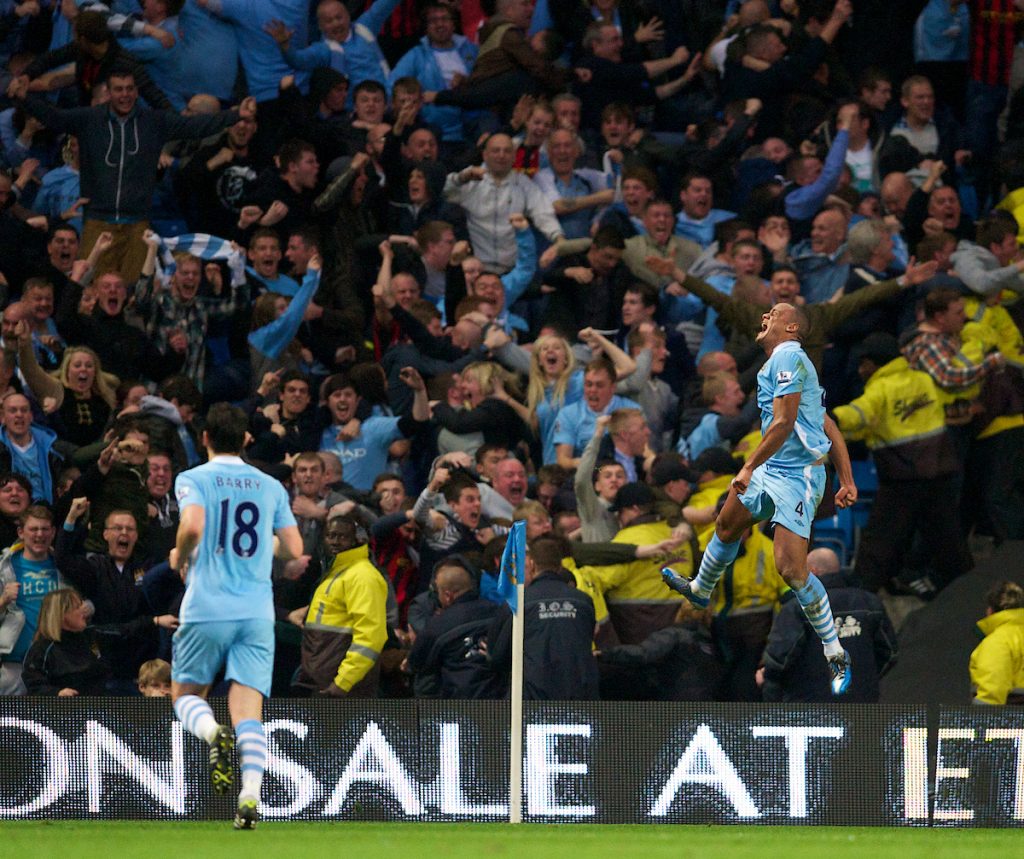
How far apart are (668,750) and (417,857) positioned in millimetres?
2525

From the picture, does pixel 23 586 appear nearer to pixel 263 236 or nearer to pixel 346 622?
pixel 346 622

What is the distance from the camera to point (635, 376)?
15.1 meters

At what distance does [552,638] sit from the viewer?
1219 centimetres

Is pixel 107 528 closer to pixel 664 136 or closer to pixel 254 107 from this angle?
pixel 254 107

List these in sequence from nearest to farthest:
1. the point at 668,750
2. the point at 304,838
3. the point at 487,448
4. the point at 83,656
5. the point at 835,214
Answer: the point at 304,838
the point at 668,750
the point at 83,656
the point at 487,448
the point at 835,214

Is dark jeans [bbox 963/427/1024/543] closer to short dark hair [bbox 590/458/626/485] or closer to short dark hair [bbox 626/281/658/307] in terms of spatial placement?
short dark hair [bbox 626/281/658/307]

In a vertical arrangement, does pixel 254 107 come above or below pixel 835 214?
above

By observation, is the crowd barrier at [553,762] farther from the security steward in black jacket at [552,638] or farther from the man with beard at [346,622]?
the man with beard at [346,622]

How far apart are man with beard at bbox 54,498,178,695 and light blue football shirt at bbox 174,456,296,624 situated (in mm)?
3094

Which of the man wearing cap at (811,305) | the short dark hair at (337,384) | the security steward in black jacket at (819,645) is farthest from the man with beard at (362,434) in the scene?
the security steward in black jacket at (819,645)

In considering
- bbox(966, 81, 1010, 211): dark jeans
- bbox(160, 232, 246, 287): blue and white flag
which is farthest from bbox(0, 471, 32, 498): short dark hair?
bbox(966, 81, 1010, 211): dark jeans

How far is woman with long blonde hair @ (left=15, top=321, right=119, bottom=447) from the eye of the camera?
14.7 metres

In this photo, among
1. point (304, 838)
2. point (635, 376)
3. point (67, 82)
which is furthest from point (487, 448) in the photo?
point (67, 82)

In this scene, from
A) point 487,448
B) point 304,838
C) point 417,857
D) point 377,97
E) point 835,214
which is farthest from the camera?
point 377,97
